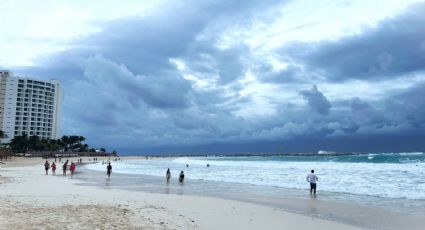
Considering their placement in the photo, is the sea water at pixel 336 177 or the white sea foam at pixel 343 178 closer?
the white sea foam at pixel 343 178

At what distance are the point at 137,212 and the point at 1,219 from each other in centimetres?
458

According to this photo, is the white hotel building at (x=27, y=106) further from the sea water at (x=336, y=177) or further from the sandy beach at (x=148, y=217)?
the sandy beach at (x=148, y=217)

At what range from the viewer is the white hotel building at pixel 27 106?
16400cm

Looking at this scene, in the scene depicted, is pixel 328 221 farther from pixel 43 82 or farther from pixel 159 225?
pixel 43 82

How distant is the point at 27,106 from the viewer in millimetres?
171875

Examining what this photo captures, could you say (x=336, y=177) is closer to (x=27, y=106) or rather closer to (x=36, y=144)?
(x=36, y=144)

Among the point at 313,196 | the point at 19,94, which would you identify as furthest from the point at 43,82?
the point at 313,196

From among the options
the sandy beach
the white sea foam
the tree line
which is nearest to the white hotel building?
the tree line

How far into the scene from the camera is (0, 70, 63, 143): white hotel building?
164000mm

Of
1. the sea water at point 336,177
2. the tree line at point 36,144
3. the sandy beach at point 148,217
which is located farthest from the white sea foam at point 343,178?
the tree line at point 36,144

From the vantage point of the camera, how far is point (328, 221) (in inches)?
575

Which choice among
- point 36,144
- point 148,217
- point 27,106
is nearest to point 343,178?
point 148,217

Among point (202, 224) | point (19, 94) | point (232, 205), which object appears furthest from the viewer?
point (19, 94)

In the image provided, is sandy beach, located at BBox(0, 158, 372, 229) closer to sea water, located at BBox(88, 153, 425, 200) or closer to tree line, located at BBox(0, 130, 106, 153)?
sea water, located at BBox(88, 153, 425, 200)
